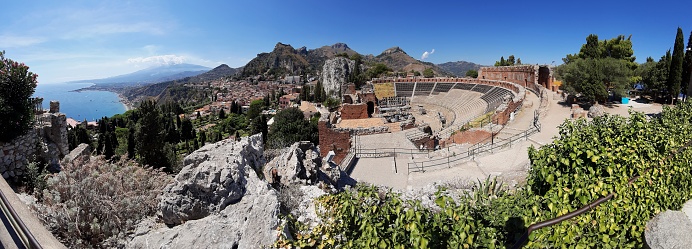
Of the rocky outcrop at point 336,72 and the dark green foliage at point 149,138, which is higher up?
the rocky outcrop at point 336,72

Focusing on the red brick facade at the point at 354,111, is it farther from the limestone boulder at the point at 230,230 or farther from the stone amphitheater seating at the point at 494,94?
the limestone boulder at the point at 230,230

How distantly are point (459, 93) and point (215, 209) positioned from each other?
39734 millimetres


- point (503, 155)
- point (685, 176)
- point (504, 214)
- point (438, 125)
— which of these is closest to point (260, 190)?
point (504, 214)

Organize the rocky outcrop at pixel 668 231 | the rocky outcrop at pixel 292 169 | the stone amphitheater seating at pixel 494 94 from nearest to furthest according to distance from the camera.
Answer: the rocky outcrop at pixel 668 231
the rocky outcrop at pixel 292 169
the stone amphitheater seating at pixel 494 94

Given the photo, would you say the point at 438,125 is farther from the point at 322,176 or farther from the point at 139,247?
the point at 139,247

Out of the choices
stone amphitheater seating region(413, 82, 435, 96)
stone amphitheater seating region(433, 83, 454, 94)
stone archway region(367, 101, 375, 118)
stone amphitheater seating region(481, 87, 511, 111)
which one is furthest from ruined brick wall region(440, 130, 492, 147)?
stone amphitheater seating region(413, 82, 435, 96)

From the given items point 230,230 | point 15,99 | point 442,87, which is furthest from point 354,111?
point 230,230

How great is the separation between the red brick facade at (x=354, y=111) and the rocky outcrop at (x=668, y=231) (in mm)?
27656

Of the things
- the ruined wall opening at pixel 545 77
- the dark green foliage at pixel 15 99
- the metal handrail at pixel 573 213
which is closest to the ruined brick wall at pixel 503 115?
the metal handrail at pixel 573 213

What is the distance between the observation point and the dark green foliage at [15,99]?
6.54 metres

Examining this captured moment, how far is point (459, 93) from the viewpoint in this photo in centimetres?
4034

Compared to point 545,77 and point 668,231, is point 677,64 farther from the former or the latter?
point 668,231

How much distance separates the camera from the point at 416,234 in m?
3.19

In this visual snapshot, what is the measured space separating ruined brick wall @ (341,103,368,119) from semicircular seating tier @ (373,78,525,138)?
8.30 m
